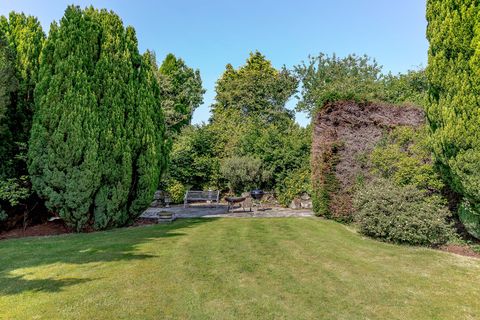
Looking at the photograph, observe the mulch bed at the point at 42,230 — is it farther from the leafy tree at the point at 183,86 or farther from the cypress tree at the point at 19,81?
the leafy tree at the point at 183,86

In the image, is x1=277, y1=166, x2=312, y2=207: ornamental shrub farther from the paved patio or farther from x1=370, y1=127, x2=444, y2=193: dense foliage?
x1=370, y1=127, x2=444, y2=193: dense foliage

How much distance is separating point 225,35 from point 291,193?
8588mm

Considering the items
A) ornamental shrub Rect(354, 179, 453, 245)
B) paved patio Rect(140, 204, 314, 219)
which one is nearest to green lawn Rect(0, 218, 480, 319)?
ornamental shrub Rect(354, 179, 453, 245)

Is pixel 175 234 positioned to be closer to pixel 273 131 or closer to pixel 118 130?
pixel 118 130

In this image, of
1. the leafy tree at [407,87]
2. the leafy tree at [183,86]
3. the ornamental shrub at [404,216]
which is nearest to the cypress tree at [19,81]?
the ornamental shrub at [404,216]

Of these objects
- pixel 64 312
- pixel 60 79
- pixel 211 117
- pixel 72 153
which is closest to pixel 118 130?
pixel 72 153

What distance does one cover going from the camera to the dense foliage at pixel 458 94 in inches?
248

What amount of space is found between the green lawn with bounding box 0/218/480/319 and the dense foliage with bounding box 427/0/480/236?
5.58 ft

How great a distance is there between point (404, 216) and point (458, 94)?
306 cm

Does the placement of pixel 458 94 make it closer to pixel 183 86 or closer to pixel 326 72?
pixel 326 72

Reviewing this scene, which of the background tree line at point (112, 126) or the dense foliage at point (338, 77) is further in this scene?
the dense foliage at point (338, 77)

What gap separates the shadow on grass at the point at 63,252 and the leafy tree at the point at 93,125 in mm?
1187

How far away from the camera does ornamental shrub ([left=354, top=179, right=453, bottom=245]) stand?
7.06 metres

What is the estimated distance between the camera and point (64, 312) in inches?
131
